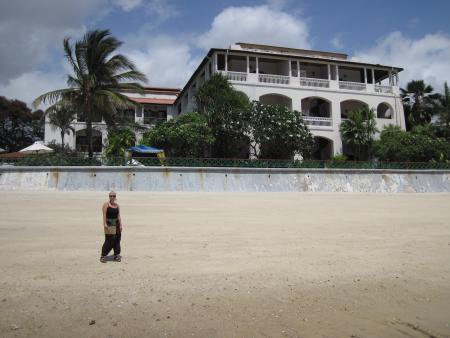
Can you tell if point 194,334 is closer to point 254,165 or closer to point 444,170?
point 254,165

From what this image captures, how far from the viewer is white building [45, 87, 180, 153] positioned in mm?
36594

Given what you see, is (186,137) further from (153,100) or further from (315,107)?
(153,100)

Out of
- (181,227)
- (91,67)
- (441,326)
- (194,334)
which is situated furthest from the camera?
(91,67)

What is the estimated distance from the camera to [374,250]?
8367mm

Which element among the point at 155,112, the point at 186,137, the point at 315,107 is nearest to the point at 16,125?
the point at 155,112

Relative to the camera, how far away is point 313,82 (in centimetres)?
3175

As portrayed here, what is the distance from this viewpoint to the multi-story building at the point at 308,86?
98.7 ft

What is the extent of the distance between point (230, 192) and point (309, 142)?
8846 mm

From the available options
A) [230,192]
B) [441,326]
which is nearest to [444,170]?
[230,192]

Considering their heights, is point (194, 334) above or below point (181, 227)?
below

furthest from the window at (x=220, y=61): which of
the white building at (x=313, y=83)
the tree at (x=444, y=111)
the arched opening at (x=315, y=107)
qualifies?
the tree at (x=444, y=111)

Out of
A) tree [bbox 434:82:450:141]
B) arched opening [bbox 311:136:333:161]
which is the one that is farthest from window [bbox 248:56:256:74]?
tree [bbox 434:82:450:141]

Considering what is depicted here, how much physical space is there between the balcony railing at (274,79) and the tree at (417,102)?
45.6ft

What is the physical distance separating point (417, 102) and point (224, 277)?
126 feet
